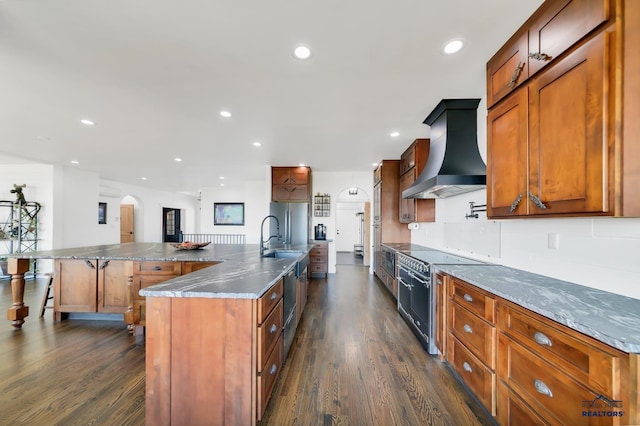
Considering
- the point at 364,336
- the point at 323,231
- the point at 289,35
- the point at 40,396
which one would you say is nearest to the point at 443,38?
the point at 289,35

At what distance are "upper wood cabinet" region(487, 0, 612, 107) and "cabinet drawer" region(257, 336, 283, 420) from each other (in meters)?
2.48

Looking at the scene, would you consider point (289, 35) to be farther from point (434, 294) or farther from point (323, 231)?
point (323, 231)

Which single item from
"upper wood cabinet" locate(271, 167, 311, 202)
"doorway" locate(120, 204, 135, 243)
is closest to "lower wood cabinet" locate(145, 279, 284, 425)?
"upper wood cabinet" locate(271, 167, 311, 202)

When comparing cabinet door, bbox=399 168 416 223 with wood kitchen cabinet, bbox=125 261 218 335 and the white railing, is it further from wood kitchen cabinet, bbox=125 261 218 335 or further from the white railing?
the white railing

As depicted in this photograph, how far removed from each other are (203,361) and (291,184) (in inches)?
166

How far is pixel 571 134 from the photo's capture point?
1204 mm

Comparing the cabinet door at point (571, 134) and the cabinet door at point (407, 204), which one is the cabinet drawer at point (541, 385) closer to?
the cabinet door at point (571, 134)

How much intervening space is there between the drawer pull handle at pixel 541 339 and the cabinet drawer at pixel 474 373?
0.47 meters

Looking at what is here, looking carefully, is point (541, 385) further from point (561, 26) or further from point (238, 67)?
point (238, 67)

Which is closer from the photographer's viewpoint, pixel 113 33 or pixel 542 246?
pixel 113 33

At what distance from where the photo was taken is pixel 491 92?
183 centimetres

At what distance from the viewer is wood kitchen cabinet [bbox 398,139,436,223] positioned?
11.5 feet

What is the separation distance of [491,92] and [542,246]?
4.09ft

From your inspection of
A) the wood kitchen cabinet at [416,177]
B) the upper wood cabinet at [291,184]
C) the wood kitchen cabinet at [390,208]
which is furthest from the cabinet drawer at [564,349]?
the upper wood cabinet at [291,184]
